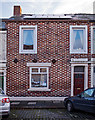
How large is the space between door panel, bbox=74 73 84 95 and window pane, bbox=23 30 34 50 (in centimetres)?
430

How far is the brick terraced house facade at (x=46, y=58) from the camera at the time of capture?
40.1 feet

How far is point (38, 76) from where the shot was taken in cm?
1248

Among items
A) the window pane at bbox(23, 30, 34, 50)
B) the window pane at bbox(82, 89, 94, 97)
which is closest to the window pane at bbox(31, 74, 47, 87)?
the window pane at bbox(23, 30, 34, 50)

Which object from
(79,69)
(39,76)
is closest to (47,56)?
(39,76)


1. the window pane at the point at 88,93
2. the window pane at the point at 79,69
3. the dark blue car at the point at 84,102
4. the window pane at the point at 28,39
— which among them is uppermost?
the window pane at the point at 28,39

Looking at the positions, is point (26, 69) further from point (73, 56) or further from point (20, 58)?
point (73, 56)

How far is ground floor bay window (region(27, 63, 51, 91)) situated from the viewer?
40.1ft

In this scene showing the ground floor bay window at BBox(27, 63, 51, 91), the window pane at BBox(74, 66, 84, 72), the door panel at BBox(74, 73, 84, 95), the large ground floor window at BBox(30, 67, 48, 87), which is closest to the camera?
the ground floor bay window at BBox(27, 63, 51, 91)

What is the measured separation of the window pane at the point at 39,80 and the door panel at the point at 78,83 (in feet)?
7.75

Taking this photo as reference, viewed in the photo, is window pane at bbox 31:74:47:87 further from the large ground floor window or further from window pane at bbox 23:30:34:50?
window pane at bbox 23:30:34:50

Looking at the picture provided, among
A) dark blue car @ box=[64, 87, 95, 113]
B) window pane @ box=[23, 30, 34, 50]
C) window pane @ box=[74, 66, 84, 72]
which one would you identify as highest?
window pane @ box=[23, 30, 34, 50]

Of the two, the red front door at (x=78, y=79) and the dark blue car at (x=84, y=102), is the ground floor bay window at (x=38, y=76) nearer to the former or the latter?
the red front door at (x=78, y=79)

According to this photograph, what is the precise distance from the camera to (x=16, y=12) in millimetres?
13648

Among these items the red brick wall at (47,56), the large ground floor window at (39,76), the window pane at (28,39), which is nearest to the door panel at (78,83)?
the red brick wall at (47,56)
